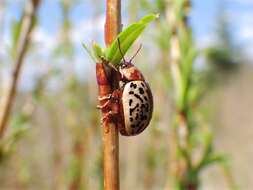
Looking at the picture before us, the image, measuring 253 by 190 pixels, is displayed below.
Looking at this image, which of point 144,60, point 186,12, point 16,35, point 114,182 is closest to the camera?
point 114,182

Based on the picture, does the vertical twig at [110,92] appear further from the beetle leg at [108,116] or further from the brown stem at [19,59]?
the brown stem at [19,59]

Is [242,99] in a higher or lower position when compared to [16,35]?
higher

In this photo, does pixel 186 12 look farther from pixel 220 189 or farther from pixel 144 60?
pixel 220 189

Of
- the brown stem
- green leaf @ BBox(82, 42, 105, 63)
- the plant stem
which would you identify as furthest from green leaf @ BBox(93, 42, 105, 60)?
the brown stem

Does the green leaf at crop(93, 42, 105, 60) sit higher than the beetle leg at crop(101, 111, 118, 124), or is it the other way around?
the green leaf at crop(93, 42, 105, 60)

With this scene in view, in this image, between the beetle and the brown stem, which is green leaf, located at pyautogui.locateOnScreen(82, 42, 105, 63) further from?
the brown stem

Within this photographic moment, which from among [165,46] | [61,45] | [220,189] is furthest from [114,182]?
[220,189]

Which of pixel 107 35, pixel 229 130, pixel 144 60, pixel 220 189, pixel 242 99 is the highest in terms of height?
pixel 242 99
